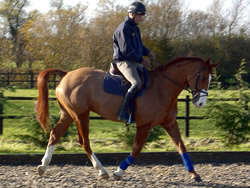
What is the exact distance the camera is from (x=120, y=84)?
6375mm

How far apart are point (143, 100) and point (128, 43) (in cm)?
88

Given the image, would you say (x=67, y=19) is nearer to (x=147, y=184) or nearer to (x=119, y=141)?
(x=119, y=141)

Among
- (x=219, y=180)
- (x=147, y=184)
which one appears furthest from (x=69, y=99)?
(x=219, y=180)

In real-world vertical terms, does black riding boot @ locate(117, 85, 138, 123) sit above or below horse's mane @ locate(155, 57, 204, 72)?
below

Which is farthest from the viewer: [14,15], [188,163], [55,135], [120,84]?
[14,15]

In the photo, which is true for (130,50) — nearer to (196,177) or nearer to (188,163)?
(188,163)

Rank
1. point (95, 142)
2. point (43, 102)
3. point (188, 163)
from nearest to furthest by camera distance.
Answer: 1. point (188, 163)
2. point (43, 102)
3. point (95, 142)

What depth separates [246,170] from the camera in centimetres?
687

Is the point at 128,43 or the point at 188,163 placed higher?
the point at 128,43

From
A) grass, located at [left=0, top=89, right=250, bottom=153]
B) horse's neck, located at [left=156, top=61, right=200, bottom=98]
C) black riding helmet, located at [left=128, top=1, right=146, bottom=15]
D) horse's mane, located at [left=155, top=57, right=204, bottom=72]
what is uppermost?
black riding helmet, located at [left=128, top=1, right=146, bottom=15]

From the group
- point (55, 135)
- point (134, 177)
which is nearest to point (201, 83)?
point (134, 177)

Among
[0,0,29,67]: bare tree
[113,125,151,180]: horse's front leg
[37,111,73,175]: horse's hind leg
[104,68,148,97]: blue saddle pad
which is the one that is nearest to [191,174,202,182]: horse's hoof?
[113,125,151,180]: horse's front leg

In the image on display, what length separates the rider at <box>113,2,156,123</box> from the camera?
6145 millimetres

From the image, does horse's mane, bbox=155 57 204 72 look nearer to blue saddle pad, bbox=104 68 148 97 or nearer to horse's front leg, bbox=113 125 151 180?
blue saddle pad, bbox=104 68 148 97
